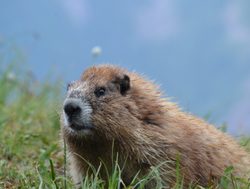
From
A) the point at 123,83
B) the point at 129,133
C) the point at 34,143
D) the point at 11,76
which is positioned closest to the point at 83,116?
the point at 129,133

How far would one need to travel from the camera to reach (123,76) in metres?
5.84

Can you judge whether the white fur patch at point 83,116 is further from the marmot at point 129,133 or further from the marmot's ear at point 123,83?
the marmot's ear at point 123,83

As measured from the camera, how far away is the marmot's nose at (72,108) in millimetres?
5488

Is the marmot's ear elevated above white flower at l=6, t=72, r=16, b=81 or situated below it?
below

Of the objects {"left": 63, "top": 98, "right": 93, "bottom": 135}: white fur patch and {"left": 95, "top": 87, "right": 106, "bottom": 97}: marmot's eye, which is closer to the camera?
{"left": 63, "top": 98, "right": 93, "bottom": 135}: white fur patch

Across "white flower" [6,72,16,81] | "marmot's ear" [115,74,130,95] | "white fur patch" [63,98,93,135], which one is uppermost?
"white flower" [6,72,16,81]

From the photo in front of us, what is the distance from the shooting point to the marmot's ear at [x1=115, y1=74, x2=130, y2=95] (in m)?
5.82

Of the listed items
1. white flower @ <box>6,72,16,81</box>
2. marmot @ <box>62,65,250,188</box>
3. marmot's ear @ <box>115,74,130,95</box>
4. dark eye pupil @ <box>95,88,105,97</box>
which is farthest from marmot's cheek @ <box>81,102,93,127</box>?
white flower @ <box>6,72,16,81</box>

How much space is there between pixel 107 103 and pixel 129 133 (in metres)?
0.30

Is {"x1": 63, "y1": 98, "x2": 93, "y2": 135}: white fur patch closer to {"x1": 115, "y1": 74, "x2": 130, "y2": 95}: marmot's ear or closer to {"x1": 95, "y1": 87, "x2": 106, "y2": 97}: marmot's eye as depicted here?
{"x1": 95, "y1": 87, "x2": 106, "y2": 97}: marmot's eye

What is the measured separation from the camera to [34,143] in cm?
753

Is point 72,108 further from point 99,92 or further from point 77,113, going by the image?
point 99,92

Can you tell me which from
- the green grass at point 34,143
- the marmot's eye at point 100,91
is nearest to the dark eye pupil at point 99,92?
the marmot's eye at point 100,91

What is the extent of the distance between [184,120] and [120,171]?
3.55 ft
